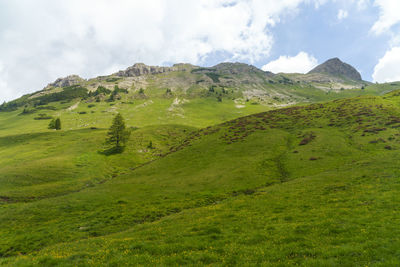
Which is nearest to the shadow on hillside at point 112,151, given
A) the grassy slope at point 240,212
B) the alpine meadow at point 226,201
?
the alpine meadow at point 226,201

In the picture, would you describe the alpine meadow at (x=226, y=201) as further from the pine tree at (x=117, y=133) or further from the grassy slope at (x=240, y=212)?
the pine tree at (x=117, y=133)

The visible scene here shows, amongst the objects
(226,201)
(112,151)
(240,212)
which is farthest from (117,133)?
(240,212)

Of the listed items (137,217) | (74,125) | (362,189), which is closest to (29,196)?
(137,217)

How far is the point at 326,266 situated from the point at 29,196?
60.6 metres

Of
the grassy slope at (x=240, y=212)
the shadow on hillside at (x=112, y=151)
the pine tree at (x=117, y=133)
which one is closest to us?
the grassy slope at (x=240, y=212)

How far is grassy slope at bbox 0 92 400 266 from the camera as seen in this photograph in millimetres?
12844

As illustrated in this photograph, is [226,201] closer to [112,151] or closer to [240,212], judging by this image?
[240,212]

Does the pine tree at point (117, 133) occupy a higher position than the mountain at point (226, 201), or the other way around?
the pine tree at point (117, 133)

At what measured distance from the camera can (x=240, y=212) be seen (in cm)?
2305

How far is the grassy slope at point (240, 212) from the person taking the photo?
506 inches

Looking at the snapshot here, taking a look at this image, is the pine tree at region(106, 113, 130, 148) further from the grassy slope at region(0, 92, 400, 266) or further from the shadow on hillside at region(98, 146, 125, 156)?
the grassy slope at region(0, 92, 400, 266)

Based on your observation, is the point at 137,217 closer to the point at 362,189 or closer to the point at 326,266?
the point at 326,266

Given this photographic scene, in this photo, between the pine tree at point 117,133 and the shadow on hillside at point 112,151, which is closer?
the shadow on hillside at point 112,151

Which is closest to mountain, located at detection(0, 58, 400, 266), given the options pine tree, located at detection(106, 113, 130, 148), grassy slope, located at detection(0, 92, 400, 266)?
grassy slope, located at detection(0, 92, 400, 266)
